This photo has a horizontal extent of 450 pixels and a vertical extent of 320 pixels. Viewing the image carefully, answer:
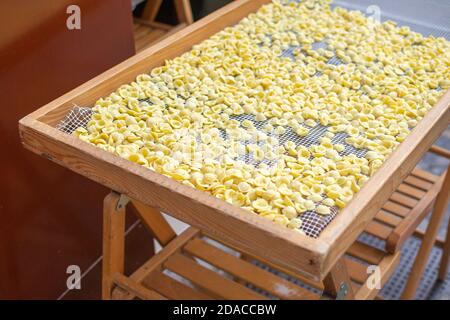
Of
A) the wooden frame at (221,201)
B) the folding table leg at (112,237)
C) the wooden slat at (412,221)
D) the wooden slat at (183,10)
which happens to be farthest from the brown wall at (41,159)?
the wooden slat at (412,221)

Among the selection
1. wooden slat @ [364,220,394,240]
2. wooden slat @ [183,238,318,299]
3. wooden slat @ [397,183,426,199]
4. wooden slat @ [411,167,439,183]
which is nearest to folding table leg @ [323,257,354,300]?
wooden slat @ [183,238,318,299]

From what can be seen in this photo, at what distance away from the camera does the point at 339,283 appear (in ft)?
4.85

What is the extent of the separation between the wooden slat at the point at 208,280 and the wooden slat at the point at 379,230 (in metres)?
0.43

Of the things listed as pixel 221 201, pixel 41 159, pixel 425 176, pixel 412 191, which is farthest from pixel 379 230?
pixel 41 159

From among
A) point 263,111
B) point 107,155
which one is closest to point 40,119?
point 107,155

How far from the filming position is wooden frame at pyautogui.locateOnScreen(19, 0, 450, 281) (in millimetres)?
1031

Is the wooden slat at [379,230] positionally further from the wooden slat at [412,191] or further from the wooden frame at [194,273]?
the wooden slat at [412,191]

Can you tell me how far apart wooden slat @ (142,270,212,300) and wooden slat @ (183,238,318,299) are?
0.51 ft

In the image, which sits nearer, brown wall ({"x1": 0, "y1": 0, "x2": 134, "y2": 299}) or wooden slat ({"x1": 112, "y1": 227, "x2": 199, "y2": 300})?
brown wall ({"x1": 0, "y1": 0, "x2": 134, "y2": 299})

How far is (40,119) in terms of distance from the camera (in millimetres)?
1348

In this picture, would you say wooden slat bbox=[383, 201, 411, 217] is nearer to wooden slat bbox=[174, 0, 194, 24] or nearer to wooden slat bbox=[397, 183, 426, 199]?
wooden slat bbox=[397, 183, 426, 199]

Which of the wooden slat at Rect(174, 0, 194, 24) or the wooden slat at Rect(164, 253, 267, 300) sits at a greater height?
the wooden slat at Rect(174, 0, 194, 24)

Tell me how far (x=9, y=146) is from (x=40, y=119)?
30 centimetres

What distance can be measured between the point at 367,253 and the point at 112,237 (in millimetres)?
842
